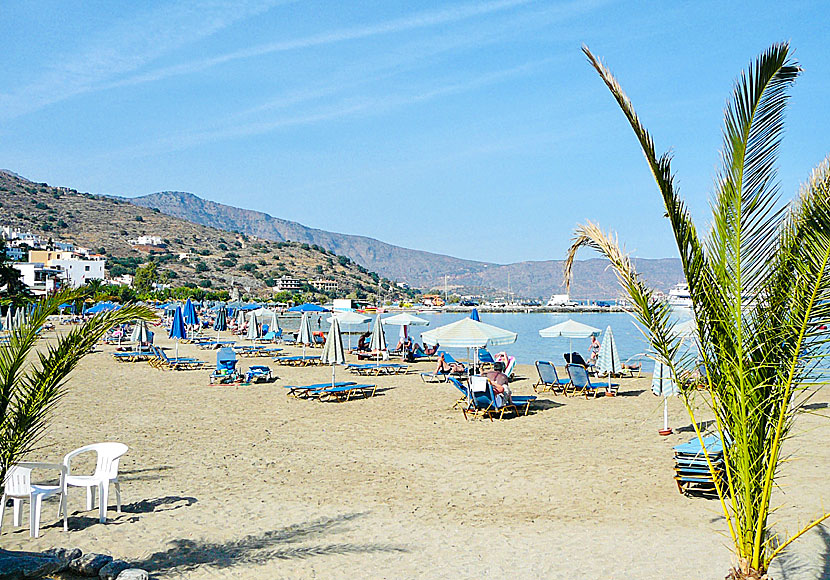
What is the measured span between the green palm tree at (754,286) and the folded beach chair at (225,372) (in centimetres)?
1392

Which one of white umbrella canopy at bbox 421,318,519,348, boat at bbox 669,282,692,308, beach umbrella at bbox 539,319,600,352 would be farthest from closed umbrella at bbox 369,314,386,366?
boat at bbox 669,282,692,308

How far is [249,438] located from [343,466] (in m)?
2.26

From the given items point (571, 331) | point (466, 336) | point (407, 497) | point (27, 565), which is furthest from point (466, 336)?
point (27, 565)

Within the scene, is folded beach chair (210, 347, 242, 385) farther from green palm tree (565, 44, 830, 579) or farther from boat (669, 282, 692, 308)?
green palm tree (565, 44, 830, 579)

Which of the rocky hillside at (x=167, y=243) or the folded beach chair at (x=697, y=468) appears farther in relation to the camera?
the rocky hillside at (x=167, y=243)

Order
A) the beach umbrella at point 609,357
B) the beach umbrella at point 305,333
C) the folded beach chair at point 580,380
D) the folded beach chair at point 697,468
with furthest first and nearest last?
the beach umbrella at point 305,333
the beach umbrella at point 609,357
the folded beach chair at point 580,380
the folded beach chair at point 697,468

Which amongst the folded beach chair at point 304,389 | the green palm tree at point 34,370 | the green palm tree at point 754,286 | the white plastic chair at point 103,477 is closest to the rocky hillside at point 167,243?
the folded beach chair at point 304,389

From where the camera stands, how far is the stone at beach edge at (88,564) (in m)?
4.60

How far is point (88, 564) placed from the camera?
463 cm

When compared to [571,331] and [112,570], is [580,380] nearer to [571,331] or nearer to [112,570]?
[571,331]

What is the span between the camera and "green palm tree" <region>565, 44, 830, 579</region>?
3.74 m

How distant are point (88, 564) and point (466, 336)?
29.0ft

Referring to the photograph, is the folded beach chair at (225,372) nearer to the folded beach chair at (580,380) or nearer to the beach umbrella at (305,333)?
the beach umbrella at (305,333)

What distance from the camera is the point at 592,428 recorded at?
10.6 m
